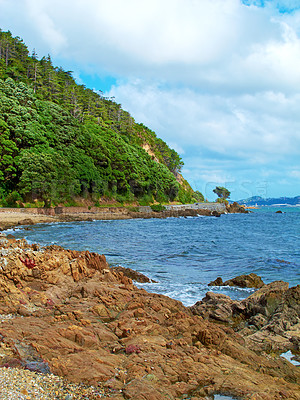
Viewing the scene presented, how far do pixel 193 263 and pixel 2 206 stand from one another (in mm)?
40995

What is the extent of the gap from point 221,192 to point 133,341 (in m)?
177

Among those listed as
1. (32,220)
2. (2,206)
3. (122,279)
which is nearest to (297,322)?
(122,279)

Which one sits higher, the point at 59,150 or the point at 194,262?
the point at 59,150

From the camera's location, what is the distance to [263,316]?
32.9 feet

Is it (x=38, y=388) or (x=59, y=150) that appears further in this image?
(x=59, y=150)

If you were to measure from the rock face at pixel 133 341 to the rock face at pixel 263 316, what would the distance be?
0.05 meters

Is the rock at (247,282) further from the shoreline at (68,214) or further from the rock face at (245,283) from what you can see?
the shoreline at (68,214)

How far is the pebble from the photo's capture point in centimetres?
457

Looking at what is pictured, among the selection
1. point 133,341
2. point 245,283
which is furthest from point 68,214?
point 133,341

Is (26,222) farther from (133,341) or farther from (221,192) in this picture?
(221,192)

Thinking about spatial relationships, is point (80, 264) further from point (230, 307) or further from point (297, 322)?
point (297, 322)

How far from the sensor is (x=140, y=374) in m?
5.50

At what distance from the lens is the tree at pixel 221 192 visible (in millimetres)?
175400

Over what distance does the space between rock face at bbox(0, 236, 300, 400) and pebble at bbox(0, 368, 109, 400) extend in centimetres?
18
